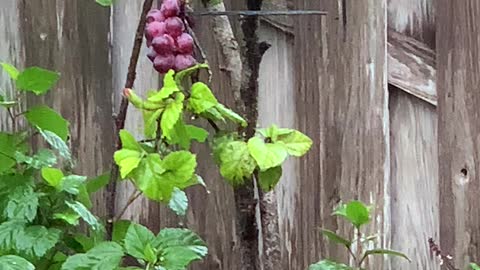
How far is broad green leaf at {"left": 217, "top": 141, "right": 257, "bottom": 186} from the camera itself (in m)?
0.95

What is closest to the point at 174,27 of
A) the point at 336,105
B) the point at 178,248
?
the point at 178,248

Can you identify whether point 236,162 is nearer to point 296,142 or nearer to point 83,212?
point 296,142

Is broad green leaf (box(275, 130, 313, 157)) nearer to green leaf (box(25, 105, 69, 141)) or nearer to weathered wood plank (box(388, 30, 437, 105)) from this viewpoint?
green leaf (box(25, 105, 69, 141))

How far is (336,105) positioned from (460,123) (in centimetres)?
25

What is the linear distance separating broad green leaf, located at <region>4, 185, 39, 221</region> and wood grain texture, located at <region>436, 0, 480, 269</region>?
840mm

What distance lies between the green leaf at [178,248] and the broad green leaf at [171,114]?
19cm

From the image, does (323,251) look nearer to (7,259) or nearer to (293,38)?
(293,38)

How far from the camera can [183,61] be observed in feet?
3.12

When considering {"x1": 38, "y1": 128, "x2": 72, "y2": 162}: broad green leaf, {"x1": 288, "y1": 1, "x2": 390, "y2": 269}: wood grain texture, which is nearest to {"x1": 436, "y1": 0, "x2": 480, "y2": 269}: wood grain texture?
{"x1": 288, "y1": 1, "x2": 390, "y2": 269}: wood grain texture

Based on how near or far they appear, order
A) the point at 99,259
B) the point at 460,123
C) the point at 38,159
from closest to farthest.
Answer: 1. the point at 99,259
2. the point at 38,159
3. the point at 460,123

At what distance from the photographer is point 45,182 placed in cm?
130

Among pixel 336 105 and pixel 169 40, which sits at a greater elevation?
pixel 169 40

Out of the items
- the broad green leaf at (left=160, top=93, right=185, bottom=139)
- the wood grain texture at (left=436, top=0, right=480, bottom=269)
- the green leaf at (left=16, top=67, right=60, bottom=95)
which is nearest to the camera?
the broad green leaf at (left=160, top=93, right=185, bottom=139)

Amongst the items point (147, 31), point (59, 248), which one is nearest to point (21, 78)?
point (59, 248)
